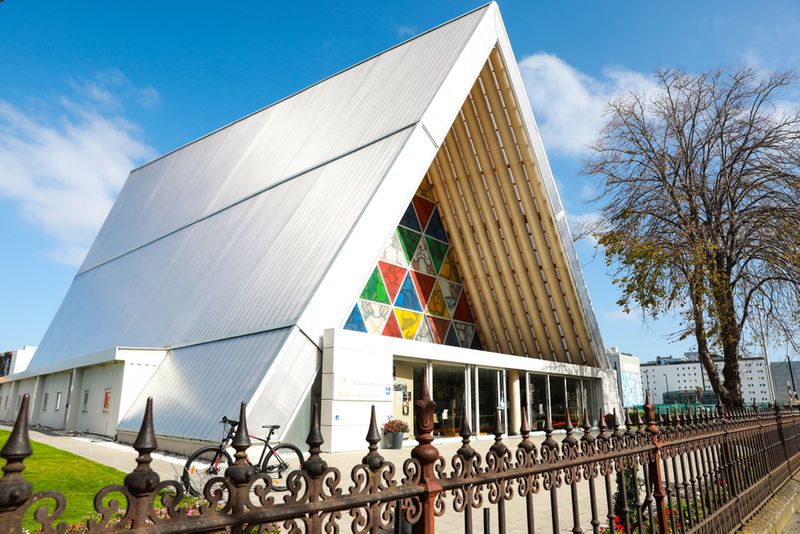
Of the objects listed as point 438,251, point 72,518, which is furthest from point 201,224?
point 72,518

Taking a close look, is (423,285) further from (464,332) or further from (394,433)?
(394,433)

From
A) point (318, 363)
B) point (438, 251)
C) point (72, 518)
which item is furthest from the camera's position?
point (438, 251)

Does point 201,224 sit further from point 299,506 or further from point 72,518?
point 299,506

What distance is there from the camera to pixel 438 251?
22.1 m

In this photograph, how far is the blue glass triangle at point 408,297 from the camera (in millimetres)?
19734

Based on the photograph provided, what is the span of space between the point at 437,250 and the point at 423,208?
1848 millimetres

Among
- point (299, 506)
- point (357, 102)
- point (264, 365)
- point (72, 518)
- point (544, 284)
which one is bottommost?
point (72, 518)

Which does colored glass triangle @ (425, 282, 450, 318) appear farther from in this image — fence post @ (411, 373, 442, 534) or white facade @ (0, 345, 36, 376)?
white facade @ (0, 345, 36, 376)

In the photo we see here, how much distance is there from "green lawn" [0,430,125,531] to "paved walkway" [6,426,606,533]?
0.58m

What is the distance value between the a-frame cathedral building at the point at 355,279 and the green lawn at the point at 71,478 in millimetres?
2693

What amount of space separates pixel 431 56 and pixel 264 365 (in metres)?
12.0

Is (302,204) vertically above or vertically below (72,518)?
above

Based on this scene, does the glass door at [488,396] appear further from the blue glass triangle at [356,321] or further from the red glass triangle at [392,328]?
the blue glass triangle at [356,321]

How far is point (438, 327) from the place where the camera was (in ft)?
70.6
